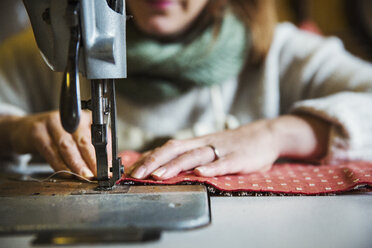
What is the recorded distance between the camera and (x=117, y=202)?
43cm

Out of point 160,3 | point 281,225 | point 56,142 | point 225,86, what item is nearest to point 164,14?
point 160,3

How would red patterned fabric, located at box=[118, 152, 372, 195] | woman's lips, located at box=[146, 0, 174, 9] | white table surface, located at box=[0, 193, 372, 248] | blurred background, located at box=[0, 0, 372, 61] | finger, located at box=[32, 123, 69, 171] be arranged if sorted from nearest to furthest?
white table surface, located at box=[0, 193, 372, 248]
red patterned fabric, located at box=[118, 152, 372, 195]
finger, located at box=[32, 123, 69, 171]
woman's lips, located at box=[146, 0, 174, 9]
blurred background, located at box=[0, 0, 372, 61]

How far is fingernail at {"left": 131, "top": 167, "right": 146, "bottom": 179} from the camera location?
51 centimetres

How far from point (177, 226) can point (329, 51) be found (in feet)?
2.54

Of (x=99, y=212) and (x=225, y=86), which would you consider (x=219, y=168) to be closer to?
(x=99, y=212)

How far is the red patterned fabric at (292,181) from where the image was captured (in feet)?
1.60

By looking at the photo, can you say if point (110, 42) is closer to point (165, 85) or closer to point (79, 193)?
point (79, 193)

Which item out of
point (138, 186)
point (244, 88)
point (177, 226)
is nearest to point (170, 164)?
point (138, 186)

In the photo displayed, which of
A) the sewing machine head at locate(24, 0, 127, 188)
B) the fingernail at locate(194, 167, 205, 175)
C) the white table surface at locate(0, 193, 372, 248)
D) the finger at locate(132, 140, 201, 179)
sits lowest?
the white table surface at locate(0, 193, 372, 248)

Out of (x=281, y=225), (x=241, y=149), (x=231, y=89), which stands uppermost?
(x=231, y=89)

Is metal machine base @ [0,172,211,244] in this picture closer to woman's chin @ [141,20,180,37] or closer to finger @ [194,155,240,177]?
finger @ [194,155,240,177]

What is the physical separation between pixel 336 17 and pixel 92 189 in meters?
1.36

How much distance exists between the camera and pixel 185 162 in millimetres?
543

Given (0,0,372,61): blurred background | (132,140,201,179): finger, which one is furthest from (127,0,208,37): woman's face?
(0,0,372,61): blurred background
